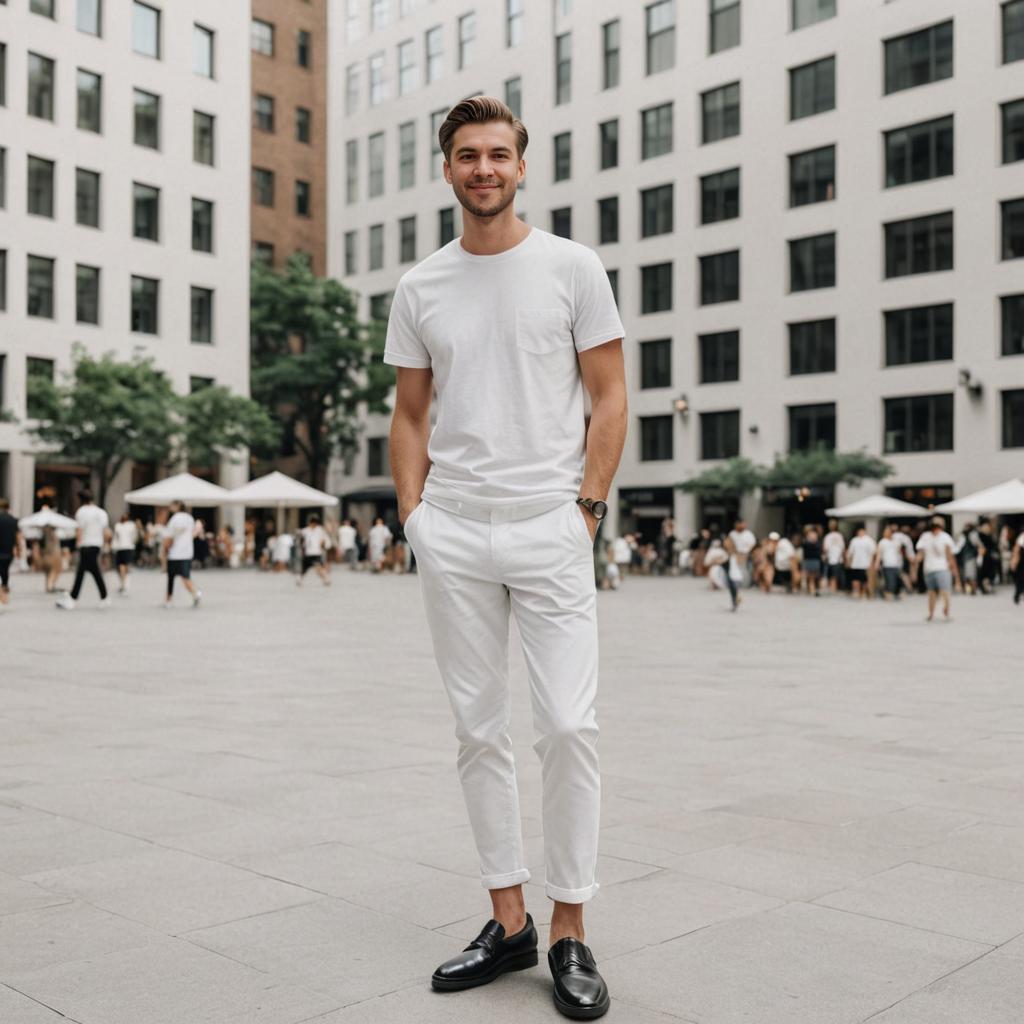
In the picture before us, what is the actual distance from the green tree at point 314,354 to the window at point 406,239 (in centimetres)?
731

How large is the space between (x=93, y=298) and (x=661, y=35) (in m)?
22.9

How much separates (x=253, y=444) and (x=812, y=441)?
1859 centimetres

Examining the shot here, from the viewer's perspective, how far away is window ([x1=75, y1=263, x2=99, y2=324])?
4309cm

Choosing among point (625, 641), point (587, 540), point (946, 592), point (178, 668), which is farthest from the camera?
point (946, 592)

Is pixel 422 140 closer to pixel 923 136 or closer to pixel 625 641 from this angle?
pixel 923 136

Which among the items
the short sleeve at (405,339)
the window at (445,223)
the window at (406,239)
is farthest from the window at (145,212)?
the short sleeve at (405,339)

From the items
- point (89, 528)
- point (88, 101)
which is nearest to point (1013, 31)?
point (88, 101)

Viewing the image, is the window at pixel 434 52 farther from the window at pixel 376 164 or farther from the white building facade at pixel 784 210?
the window at pixel 376 164

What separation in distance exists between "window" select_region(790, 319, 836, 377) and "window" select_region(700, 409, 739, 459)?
3.06 meters

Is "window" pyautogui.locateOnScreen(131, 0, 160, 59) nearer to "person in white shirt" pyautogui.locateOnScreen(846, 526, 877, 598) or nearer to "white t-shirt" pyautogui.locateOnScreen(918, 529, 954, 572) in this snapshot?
"person in white shirt" pyautogui.locateOnScreen(846, 526, 877, 598)

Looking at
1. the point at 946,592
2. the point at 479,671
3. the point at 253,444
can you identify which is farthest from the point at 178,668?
the point at 253,444

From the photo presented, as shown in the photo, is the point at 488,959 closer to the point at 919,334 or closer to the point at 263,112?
the point at 919,334

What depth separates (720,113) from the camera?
1886 inches

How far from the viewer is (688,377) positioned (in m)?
48.7
